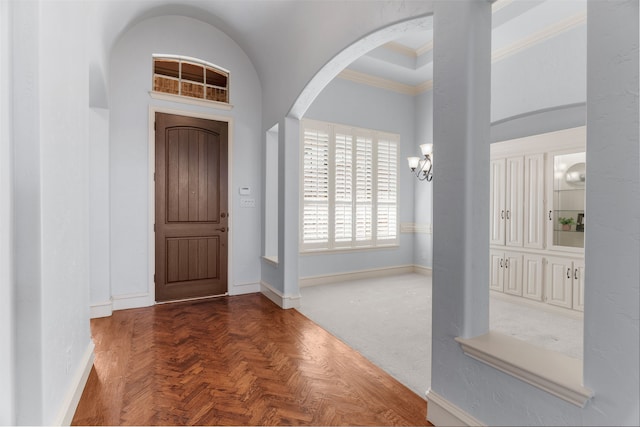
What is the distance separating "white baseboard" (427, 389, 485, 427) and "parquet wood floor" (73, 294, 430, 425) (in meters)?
0.08

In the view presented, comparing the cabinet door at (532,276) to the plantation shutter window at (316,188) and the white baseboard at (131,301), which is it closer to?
the plantation shutter window at (316,188)

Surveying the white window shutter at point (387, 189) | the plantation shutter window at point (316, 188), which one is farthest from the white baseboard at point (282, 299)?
the white window shutter at point (387, 189)

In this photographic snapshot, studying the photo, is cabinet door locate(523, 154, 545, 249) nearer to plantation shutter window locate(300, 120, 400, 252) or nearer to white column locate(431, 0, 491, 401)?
plantation shutter window locate(300, 120, 400, 252)

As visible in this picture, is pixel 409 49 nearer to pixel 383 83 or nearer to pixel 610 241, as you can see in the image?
pixel 383 83

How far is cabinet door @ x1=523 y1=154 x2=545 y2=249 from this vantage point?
163 inches

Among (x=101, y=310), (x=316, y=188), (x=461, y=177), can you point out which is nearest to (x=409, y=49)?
(x=316, y=188)

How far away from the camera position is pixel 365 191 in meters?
5.76

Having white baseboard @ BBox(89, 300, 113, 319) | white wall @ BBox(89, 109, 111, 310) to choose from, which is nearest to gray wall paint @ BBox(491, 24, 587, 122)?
white wall @ BBox(89, 109, 111, 310)

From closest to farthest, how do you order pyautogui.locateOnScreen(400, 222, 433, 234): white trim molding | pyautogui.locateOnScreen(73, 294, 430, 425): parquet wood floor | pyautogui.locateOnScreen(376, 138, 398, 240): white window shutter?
1. pyautogui.locateOnScreen(73, 294, 430, 425): parquet wood floor
2. pyautogui.locateOnScreen(376, 138, 398, 240): white window shutter
3. pyautogui.locateOnScreen(400, 222, 433, 234): white trim molding

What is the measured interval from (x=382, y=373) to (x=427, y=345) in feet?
2.34

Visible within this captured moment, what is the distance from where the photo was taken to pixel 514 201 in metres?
4.43

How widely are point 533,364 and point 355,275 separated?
4269 mm

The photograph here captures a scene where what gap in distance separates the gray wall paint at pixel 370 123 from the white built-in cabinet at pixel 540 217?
1810 millimetres

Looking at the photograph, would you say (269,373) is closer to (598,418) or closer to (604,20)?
(598,418)
